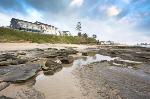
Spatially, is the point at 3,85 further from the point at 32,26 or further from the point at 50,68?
the point at 32,26

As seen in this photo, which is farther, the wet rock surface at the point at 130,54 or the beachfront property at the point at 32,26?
the beachfront property at the point at 32,26

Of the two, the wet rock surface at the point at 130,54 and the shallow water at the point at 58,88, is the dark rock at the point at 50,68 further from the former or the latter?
the wet rock surface at the point at 130,54

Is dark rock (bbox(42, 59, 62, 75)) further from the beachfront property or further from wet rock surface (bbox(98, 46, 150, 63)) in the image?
the beachfront property

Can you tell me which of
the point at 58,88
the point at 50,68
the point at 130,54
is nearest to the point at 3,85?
the point at 58,88

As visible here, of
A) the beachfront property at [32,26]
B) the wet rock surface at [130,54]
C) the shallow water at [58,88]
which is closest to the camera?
the shallow water at [58,88]

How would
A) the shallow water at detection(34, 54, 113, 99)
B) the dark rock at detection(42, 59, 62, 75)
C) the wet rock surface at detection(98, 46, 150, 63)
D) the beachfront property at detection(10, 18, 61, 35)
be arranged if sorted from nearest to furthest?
1. the shallow water at detection(34, 54, 113, 99)
2. the dark rock at detection(42, 59, 62, 75)
3. the wet rock surface at detection(98, 46, 150, 63)
4. the beachfront property at detection(10, 18, 61, 35)

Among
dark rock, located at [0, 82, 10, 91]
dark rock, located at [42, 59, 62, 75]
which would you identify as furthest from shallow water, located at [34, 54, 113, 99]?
dark rock, located at [42, 59, 62, 75]

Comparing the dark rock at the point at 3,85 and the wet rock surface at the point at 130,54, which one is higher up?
the dark rock at the point at 3,85

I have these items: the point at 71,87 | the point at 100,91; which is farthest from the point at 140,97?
the point at 71,87

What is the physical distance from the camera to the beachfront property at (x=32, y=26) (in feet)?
316

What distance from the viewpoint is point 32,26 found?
4183 inches

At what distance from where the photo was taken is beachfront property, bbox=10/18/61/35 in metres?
96.4

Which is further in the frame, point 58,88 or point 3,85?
point 58,88

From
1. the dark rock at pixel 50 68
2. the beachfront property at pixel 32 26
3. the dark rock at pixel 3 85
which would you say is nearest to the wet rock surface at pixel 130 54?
the dark rock at pixel 50 68
